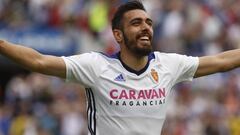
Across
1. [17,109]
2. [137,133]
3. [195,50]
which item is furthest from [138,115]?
[195,50]

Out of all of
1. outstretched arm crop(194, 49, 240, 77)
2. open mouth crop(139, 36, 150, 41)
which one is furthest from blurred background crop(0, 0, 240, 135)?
open mouth crop(139, 36, 150, 41)

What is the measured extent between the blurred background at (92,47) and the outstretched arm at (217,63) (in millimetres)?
7686

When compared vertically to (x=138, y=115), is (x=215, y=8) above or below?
above

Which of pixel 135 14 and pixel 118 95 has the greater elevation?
pixel 135 14

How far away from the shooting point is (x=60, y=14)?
2008 centimetres

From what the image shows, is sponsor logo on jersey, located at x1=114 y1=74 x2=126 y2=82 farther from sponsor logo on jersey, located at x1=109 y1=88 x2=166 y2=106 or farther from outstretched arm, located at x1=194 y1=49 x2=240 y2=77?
outstretched arm, located at x1=194 y1=49 x2=240 y2=77

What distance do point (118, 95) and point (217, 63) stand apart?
0.97 meters

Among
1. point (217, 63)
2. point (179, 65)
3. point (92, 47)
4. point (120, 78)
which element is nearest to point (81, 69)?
point (120, 78)

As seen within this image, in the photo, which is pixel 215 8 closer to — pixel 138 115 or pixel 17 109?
pixel 17 109

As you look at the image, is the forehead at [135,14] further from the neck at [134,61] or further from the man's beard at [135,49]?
the neck at [134,61]

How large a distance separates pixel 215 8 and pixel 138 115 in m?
12.2

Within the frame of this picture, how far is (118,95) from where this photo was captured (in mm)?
8570

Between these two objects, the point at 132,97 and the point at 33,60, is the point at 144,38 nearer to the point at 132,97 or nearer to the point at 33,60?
the point at 132,97

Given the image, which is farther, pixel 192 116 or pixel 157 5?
pixel 157 5
